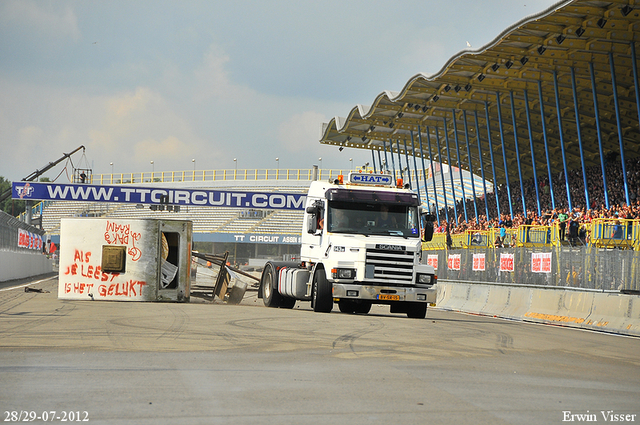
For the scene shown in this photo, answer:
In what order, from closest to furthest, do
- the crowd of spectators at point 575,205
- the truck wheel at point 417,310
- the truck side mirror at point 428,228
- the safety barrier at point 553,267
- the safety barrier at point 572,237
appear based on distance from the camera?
the safety barrier at point 553,267, the truck side mirror at point 428,228, the truck wheel at point 417,310, the safety barrier at point 572,237, the crowd of spectators at point 575,205

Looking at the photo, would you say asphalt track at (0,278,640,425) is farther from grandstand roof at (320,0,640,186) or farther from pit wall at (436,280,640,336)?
grandstand roof at (320,0,640,186)

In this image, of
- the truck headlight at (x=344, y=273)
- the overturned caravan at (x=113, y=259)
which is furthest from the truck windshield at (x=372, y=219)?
the overturned caravan at (x=113, y=259)

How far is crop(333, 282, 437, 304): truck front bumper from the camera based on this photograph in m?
17.9

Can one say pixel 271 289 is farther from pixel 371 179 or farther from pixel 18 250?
pixel 18 250

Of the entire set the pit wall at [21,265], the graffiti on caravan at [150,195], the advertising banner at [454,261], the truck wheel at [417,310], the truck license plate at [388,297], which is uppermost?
the graffiti on caravan at [150,195]

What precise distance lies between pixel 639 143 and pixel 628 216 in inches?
911

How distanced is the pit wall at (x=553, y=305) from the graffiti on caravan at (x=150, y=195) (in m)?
25.8

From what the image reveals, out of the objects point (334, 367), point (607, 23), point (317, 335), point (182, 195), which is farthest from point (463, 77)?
point (334, 367)

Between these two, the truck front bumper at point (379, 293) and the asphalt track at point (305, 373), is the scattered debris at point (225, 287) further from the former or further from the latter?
the asphalt track at point (305, 373)

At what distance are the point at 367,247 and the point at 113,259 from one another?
8488 millimetres

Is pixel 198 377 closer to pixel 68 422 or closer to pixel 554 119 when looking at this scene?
pixel 68 422

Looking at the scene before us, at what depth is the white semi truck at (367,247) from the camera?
17953 millimetres

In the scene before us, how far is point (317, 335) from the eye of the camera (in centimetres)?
1304
